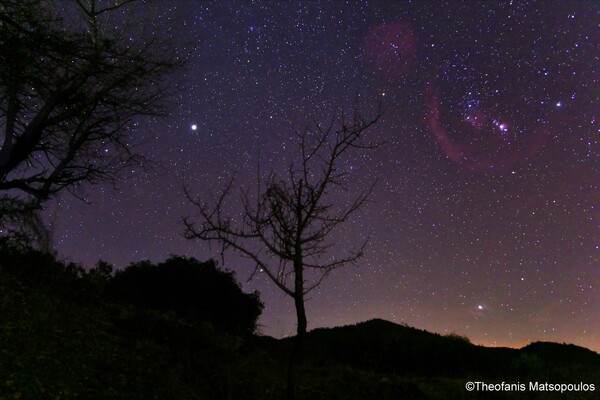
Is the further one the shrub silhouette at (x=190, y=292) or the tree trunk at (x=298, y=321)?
the shrub silhouette at (x=190, y=292)

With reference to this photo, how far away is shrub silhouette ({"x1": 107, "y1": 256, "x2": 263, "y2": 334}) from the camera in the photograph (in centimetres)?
1322

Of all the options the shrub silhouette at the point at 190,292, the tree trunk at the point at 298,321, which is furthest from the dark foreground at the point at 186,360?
the tree trunk at the point at 298,321

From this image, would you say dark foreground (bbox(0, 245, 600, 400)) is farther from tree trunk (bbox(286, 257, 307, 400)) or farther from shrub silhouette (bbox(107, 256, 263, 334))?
tree trunk (bbox(286, 257, 307, 400))

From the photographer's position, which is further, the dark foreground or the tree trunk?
the tree trunk

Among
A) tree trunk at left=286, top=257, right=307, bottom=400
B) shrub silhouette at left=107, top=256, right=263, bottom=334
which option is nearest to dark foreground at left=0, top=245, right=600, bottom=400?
shrub silhouette at left=107, top=256, right=263, bottom=334

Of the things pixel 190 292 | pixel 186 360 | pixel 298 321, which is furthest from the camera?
pixel 190 292

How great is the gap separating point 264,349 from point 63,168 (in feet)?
26.7

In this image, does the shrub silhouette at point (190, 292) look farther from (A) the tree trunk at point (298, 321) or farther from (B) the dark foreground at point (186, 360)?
(A) the tree trunk at point (298, 321)

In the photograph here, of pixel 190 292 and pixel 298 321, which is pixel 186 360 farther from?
pixel 190 292

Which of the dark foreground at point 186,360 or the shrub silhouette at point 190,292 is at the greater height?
the shrub silhouette at point 190,292

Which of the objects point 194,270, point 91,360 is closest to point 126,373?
point 91,360

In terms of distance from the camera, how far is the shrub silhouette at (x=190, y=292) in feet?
43.4

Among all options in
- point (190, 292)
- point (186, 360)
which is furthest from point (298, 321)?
point (190, 292)

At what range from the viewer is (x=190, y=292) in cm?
1370
